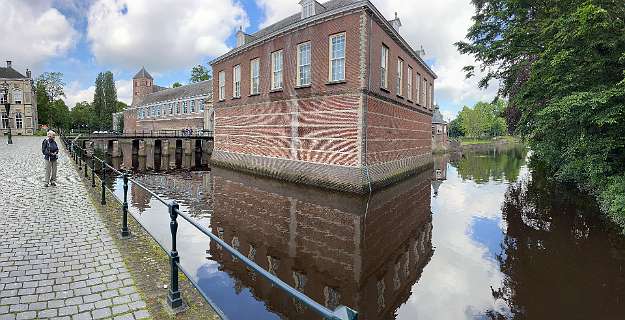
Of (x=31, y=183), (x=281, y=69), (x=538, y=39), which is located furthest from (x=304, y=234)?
(x=538, y=39)

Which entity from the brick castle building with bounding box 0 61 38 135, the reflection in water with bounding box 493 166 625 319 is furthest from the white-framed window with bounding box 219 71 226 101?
the brick castle building with bounding box 0 61 38 135

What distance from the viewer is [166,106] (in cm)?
5962

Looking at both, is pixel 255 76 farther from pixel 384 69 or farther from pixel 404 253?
pixel 404 253

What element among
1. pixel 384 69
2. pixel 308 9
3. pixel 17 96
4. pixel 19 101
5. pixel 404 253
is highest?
pixel 308 9

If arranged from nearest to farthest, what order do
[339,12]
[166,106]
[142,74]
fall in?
[339,12] < [166,106] < [142,74]

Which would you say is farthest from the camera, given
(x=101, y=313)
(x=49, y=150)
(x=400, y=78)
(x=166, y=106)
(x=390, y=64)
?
(x=166, y=106)

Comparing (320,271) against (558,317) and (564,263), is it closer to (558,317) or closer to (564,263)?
(558,317)

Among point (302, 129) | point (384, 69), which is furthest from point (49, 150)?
point (384, 69)

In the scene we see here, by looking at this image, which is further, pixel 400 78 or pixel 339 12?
pixel 400 78

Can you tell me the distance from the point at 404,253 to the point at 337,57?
36.9 ft

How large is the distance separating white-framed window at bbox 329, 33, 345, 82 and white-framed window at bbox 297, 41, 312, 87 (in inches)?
64.4

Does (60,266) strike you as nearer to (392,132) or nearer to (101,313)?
(101,313)

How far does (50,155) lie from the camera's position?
10.2 metres

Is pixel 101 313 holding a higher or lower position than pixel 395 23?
lower
